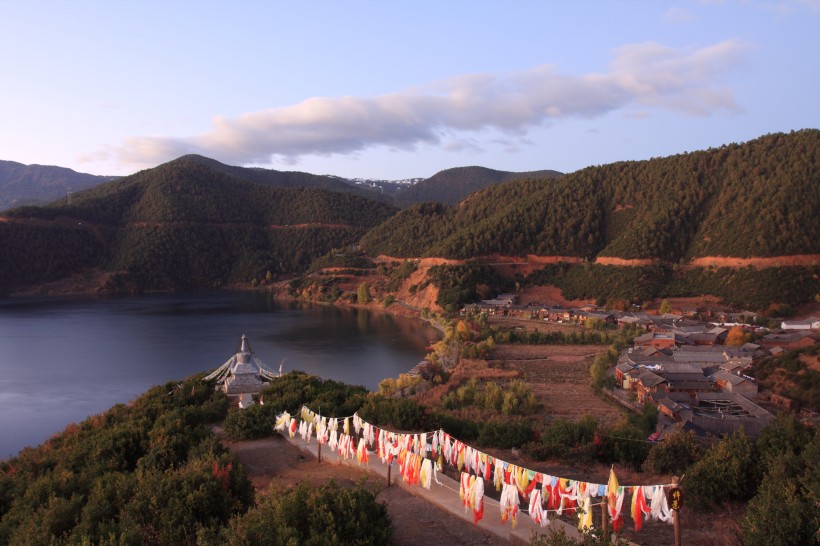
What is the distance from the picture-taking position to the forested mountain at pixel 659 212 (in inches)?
2312

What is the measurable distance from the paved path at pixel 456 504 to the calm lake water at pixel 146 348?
63.5ft

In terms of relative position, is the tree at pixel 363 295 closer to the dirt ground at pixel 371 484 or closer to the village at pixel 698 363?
the village at pixel 698 363

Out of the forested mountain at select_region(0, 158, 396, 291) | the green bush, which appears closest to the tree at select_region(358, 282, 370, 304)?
the forested mountain at select_region(0, 158, 396, 291)

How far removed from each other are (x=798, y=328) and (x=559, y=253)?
3225cm

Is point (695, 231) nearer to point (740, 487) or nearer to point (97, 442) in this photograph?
point (740, 487)

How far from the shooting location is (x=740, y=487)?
1131 centimetres

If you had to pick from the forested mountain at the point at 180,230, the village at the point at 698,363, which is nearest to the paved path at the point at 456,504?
the village at the point at 698,363

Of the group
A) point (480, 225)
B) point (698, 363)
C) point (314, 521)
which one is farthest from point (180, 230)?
point (314, 521)

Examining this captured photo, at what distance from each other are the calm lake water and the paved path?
1935cm

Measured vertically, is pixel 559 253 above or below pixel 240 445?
above

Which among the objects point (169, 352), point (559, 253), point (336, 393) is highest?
point (559, 253)

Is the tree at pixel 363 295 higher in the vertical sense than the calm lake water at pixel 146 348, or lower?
higher

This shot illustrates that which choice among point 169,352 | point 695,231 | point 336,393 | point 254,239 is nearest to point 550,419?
point 336,393

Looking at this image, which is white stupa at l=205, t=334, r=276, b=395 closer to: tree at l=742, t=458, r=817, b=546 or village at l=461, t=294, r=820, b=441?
village at l=461, t=294, r=820, b=441
